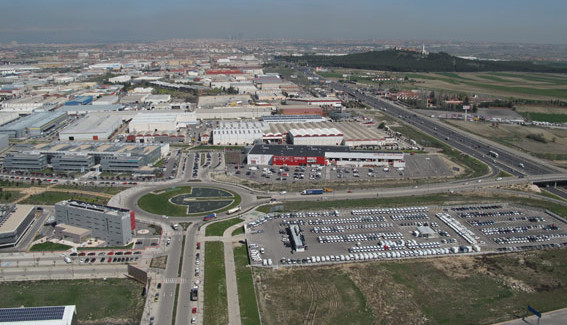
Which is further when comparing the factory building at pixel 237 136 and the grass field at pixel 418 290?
the factory building at pixel 237 136

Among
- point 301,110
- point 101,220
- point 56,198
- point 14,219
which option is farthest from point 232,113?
point 14,219

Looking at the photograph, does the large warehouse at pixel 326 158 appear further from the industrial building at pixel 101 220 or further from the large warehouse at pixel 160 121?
the large warehouse at pixel 160 121

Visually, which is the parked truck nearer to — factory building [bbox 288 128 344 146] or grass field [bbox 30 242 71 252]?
factory building [bbox 288 128 344 146]

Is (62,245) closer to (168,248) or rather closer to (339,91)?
(168,248)

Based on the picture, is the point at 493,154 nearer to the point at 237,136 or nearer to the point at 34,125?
the point at 237,136

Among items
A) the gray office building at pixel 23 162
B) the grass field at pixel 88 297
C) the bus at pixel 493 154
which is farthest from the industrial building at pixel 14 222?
the bus at pixel 493 154
